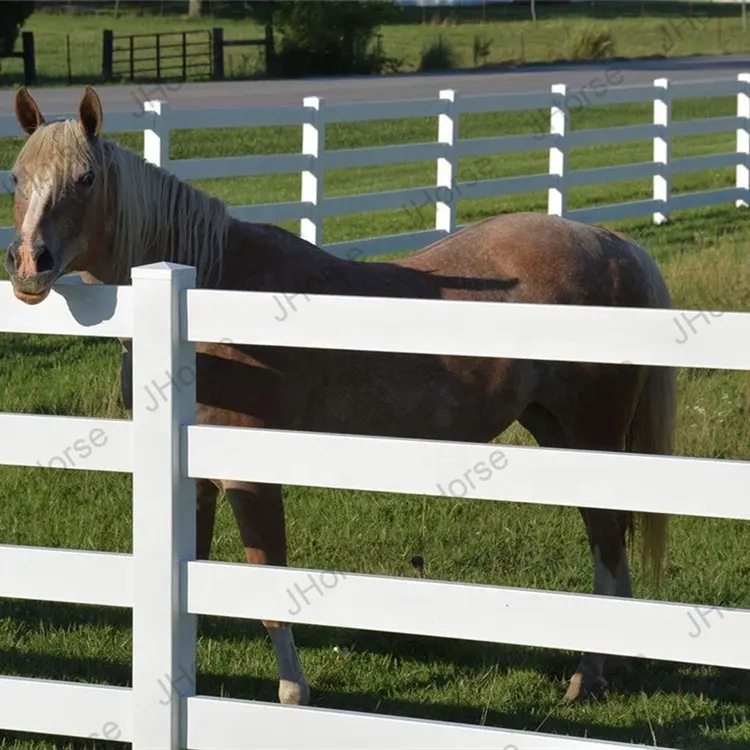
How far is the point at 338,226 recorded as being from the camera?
1522 centimetres

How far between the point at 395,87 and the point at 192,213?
27052mm

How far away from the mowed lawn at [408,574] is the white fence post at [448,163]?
4214 mm

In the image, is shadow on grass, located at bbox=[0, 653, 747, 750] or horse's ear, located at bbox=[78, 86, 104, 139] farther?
horse's ear, located at bbox=[78, 86, 104, 139]

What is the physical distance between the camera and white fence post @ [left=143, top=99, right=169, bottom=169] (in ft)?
34.1

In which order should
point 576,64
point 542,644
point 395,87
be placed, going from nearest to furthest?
point 542,644, point 395,87, point 576,64

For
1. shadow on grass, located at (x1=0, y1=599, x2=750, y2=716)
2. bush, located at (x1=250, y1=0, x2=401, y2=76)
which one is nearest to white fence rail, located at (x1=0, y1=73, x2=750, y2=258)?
shadow on grass, located at (x1=0, y1=599, x2=750, y2=716)

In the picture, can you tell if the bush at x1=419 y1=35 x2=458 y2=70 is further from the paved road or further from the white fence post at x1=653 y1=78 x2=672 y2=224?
the white fence post at x1=653 y1=78 x2=672 y2=224

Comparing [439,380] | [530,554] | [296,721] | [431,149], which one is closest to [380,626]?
[296,721]

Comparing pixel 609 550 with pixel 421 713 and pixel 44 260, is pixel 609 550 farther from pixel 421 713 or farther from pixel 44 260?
pixel 44 260

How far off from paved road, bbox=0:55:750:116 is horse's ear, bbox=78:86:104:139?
17.7 meters

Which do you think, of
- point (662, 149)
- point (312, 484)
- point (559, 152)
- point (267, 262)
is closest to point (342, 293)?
point (267, 262)

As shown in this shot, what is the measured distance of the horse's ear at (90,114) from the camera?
179 inches

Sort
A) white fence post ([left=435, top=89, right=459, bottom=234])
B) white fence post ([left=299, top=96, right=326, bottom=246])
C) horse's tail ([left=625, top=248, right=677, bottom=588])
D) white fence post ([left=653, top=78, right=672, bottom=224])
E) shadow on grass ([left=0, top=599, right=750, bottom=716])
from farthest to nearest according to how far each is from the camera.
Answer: white fence post ([left=653, top=78, right=672, bottom=224]) → white fence post ([left=435, top=89, right=459, bottom=234]) → white fence post ([left=299, top=96, right=326, bottom=246]) → horse's tail ([left=625, top=248, right=677, bottom=588]) → shadow on grass ([left=0, top=599, right=750, bottom=716])

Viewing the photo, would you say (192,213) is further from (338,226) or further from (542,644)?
(338,226)
